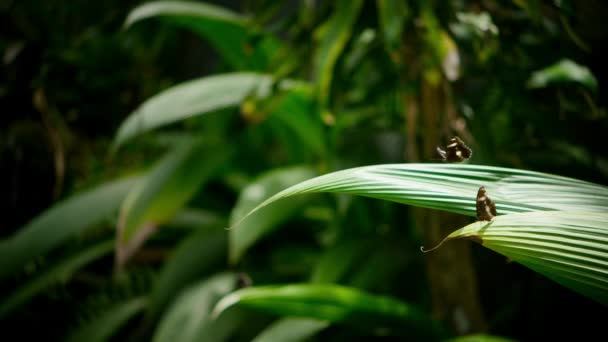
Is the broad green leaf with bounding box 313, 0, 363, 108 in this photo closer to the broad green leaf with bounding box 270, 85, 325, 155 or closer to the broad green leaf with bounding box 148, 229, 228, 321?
the broad green leaf with bounding box 270, 85, 325, 155

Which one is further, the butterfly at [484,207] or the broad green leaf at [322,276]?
the broad green leaf at [322,276]

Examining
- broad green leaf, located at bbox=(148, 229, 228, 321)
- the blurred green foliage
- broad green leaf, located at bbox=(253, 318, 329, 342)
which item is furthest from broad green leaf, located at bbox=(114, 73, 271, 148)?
broad green leaf, located at bbox=(253, 318, 329, 342)

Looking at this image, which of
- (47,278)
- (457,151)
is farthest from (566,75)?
(47,278)

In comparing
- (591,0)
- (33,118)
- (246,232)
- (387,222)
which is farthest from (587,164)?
(33,118)

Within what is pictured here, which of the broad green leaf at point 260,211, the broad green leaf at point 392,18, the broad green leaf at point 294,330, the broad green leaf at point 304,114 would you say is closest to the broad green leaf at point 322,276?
the broad green leaf at point 294,330

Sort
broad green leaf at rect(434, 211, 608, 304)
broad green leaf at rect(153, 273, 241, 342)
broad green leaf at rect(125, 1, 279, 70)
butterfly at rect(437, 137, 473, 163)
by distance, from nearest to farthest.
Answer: broad green leaf at rect(434, 211, 608, 304) < butterfly at rect(437, 137, 473, 163) < broad green leaf at rect(153, 273, 241, 342) < broad green leaf at rect(125, 1, 279, 70)

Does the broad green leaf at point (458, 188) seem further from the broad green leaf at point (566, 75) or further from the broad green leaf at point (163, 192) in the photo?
the broad green leaf at point (163, 192)

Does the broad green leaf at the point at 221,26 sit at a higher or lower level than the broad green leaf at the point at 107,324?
higher
